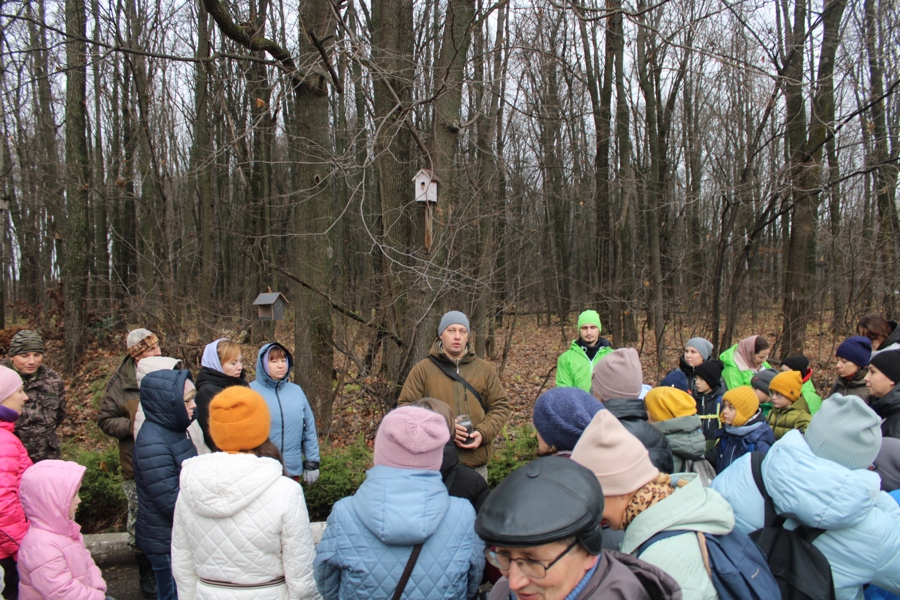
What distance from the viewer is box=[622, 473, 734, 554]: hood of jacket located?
1762mm

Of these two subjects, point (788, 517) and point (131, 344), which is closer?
point (788, 517)

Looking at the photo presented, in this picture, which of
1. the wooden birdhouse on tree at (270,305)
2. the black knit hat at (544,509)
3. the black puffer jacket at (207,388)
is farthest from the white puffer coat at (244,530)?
the wooden birdhouse on tree at (270,305)

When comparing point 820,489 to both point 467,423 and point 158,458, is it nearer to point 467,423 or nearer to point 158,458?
point 467,423

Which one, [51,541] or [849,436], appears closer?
[849,436]

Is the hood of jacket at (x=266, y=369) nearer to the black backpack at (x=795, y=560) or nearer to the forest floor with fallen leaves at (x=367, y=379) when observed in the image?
the forest floor with fallen leaves at (x=367, y=379)

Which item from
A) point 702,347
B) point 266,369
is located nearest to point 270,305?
point 266,369

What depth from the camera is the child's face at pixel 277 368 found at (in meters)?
4.04

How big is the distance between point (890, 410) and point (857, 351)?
108 centimetres

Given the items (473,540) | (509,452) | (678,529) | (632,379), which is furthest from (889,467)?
(509,452)

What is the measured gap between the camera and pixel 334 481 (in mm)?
4992

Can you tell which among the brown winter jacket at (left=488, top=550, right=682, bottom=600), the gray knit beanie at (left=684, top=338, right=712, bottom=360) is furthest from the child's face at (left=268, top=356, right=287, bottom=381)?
the gray knit beanie at (left=684, top=338, right=712, bottom=360)

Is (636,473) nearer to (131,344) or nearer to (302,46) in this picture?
(131,344)

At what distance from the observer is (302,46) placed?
722cm

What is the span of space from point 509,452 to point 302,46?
5675mm
